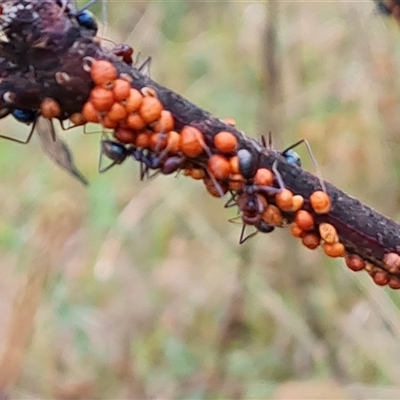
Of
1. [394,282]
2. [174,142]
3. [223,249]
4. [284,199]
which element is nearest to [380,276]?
[394,282]

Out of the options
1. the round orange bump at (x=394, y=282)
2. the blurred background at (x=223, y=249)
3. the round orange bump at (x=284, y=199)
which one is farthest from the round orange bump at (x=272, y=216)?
the blurred background at (x=223, y=249)

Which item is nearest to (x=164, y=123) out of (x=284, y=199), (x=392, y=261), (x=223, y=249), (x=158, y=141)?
(x=158, y=141)

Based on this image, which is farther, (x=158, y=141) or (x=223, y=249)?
(x=223, y=249)

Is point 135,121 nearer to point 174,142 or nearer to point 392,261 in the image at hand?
point 174,142

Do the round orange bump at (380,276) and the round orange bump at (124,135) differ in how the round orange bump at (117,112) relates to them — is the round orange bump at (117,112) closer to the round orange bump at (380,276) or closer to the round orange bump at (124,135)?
the round orange bump at (124,135)

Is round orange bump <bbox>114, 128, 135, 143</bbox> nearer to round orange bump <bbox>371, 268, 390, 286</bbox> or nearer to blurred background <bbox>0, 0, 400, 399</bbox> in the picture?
round orange bump <bbox>371, 268, 390, 286</bbox>

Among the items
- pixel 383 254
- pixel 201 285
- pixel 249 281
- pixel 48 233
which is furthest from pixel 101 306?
pixel 383 254

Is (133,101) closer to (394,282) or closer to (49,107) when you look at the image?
(49,107)
